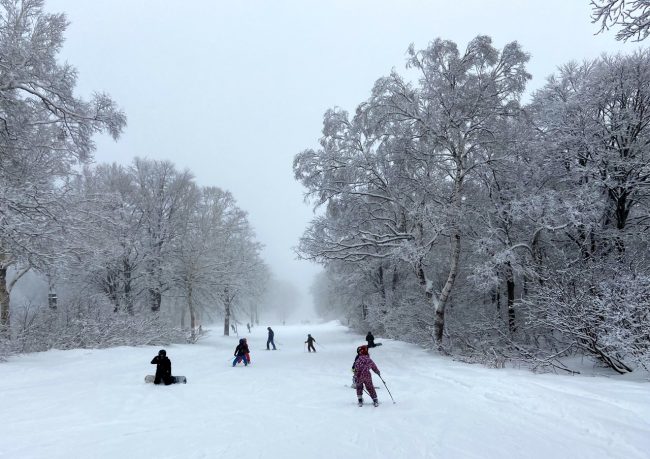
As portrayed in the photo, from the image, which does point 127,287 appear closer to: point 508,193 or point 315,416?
point 315,416

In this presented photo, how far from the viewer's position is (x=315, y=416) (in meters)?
7.78

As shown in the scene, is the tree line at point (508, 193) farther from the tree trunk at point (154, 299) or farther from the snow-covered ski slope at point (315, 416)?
the tree trunk at point (154, 299)

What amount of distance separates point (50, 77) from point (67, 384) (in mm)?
9108

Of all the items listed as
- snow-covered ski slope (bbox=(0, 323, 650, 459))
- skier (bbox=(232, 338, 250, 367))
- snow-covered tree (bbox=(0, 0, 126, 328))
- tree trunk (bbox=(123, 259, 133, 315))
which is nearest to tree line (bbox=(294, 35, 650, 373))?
snow-covered ski slope (bbox=(0, 323, 650, 459))

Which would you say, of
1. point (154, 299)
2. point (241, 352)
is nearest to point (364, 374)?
point (241, 352)

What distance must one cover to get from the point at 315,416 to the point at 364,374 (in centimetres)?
154

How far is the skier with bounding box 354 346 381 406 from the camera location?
859 centimetres

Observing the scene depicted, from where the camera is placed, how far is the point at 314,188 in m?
18.0

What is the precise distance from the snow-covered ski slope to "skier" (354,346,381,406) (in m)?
0.28

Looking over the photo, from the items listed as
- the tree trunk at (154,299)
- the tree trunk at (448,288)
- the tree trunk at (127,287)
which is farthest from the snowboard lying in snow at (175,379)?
the tree trunk at (154,299)

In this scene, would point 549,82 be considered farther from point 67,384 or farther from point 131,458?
point 67,384

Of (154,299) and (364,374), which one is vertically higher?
(154,299)

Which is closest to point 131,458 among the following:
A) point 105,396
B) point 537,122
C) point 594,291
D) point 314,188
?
point 105,396

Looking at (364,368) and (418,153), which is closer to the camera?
(364,368)
